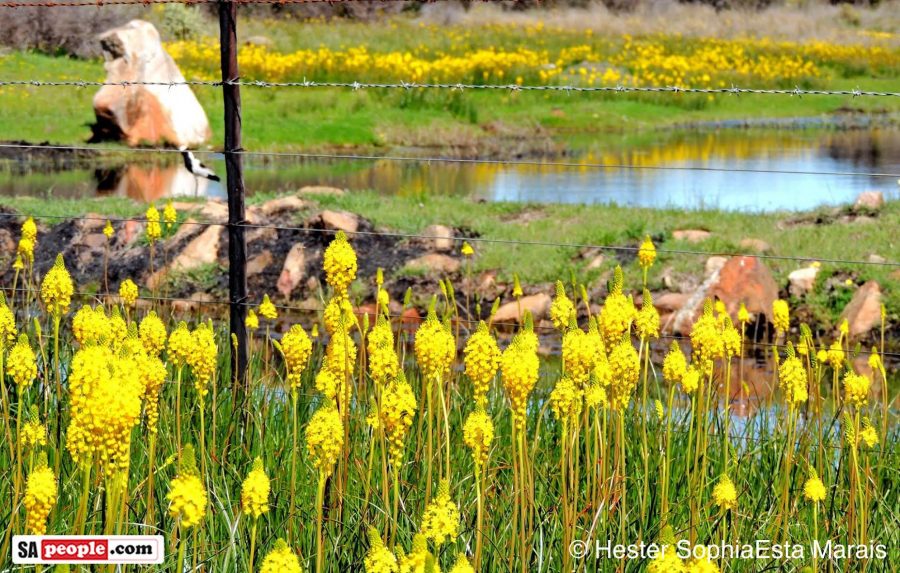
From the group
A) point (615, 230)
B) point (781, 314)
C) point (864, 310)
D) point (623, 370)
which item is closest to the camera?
point (623, 370)

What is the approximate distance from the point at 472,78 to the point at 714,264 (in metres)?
18.6

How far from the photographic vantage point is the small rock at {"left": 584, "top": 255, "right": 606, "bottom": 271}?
9.88 meters

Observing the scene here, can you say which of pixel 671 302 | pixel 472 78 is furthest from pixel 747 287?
pixel 472 78

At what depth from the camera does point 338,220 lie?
34.1 ft

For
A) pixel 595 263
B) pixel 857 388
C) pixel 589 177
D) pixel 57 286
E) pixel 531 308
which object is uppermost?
pixel 57 286

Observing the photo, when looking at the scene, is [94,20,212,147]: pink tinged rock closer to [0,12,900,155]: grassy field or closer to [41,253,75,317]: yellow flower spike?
[0,12,900,155]: grassy field

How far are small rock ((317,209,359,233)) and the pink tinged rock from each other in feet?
32.1

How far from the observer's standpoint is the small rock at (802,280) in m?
9.35

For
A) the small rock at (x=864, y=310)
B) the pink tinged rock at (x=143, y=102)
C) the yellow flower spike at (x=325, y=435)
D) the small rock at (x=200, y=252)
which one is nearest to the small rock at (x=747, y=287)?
the small rock at (x=864, y=310)

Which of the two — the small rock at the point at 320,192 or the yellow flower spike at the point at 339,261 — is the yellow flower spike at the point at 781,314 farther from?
the small rock at the point at 320,192

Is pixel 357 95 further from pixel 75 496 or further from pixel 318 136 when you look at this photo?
pixel 75 496

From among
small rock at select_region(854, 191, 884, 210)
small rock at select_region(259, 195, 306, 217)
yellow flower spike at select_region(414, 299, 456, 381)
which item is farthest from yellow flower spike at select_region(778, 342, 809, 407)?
small rock at select_region(854, 191, 884, 210)

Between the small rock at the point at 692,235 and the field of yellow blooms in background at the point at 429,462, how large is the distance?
591cm

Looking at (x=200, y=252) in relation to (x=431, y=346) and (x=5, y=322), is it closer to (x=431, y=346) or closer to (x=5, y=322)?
(x=5, y=322)
